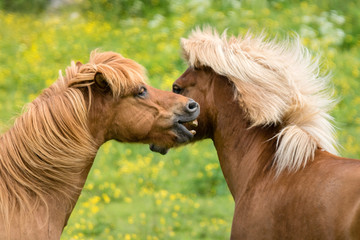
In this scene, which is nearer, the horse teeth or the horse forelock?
the horse forelock

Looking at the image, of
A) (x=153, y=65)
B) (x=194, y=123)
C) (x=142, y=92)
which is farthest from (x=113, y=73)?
(x=153, y=65)

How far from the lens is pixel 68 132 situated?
11.4 feet

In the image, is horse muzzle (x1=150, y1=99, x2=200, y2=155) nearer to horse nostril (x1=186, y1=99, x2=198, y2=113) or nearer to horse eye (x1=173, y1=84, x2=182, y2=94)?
horse nostril (x1=186, y1=99, x2=198, y2=113)

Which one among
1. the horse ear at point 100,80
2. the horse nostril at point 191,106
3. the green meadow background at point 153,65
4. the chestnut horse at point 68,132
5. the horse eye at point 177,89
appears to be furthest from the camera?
the green meadow background at point 153,65

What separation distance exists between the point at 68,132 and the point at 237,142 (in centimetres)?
138

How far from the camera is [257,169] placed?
403cm

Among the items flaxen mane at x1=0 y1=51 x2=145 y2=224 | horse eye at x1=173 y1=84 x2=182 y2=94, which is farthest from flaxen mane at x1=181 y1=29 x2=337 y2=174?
flaxen mane at x1=0 y1=51 x2=145 y2=224

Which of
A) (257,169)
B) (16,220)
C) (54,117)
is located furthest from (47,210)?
(257,169)

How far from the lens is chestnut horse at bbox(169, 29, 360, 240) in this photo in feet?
11.1

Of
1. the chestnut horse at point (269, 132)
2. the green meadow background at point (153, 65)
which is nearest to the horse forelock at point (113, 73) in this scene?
the green meadow background at point (153, 65)

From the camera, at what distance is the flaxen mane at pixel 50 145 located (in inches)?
133

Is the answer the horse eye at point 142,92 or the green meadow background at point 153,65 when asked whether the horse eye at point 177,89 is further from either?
the green meadow background at point 153,65

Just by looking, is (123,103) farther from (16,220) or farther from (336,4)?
(336,4)

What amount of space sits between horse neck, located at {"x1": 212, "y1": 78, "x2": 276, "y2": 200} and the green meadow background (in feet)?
3.53
